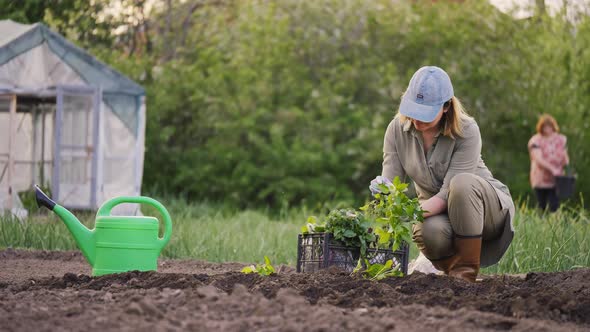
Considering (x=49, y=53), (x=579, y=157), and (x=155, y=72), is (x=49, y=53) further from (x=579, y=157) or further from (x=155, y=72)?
(x=579, y=157)

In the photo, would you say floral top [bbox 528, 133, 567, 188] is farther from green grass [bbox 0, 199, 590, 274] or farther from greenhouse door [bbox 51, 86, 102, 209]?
greenhouse door [bbox 51, 86, 102, 209]

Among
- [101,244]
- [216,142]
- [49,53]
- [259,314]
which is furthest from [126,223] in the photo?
[216,142]

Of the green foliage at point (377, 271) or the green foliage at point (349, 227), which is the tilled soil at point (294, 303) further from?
the green foliage at point (349, 227)

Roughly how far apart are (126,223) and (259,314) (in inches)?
61.4

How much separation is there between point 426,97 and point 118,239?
5.35 feet

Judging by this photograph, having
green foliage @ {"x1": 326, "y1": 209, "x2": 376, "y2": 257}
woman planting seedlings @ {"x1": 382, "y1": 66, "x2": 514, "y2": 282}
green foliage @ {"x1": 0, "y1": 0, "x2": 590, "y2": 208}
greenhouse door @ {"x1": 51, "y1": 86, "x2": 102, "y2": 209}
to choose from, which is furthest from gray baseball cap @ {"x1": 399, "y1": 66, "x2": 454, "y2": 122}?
green foliage @ {"x1": 0, "y1": 0, "x2": 590, "y2": 208}

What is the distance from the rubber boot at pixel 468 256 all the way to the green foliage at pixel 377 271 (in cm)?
→ 38

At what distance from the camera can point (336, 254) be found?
4.23 m

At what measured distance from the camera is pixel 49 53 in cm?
916

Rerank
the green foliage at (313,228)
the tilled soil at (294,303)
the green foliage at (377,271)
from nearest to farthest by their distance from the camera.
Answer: the tilled soil at (294,303)
the green foliage at (377,271)
the green foliage at (313,228)

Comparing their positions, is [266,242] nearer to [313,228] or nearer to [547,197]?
[313,228]

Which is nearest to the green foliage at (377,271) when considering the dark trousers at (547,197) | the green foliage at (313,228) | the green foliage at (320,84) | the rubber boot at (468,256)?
the green foliage at (313,228)

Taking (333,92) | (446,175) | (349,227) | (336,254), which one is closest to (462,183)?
(446,175)

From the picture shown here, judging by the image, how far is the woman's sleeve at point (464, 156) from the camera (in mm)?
4328
